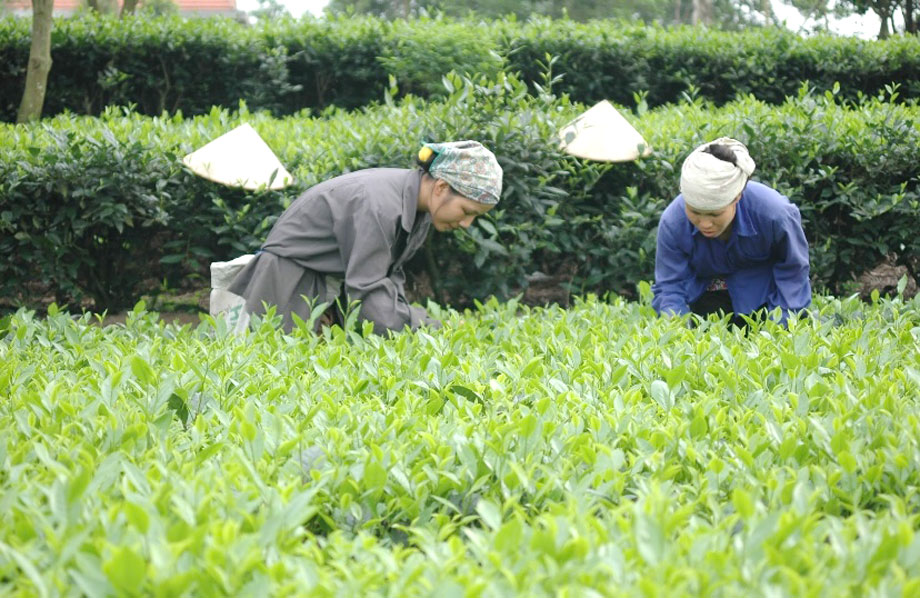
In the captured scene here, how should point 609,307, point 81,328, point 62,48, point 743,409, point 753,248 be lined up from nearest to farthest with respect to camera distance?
point 743,409 → point 81,328 → point 609,307 → point 753,248 → point 62,48

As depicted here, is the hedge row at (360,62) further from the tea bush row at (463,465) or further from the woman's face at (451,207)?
the tea bush row at (463,465)

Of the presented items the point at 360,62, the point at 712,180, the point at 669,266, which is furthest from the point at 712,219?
the point at 360,62

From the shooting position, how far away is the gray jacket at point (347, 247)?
15.0 ft

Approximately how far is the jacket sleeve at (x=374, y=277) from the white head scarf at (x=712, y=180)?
1.36m

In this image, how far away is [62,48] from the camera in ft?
31.2

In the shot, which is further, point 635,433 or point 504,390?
point 504,390

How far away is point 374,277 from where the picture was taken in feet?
15.0

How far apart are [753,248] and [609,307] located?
87cm

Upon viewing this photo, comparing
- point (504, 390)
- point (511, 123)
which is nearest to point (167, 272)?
point (511, 123)

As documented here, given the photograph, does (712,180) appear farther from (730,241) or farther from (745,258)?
(745,258)

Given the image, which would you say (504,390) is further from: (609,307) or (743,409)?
(609,307)

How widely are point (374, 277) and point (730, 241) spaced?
1809 mm

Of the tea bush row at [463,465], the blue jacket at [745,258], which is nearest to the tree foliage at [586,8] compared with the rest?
the blue jacket at [745,258]

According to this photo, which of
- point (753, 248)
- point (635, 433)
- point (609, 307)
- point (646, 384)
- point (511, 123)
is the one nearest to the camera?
point (635, 433)
